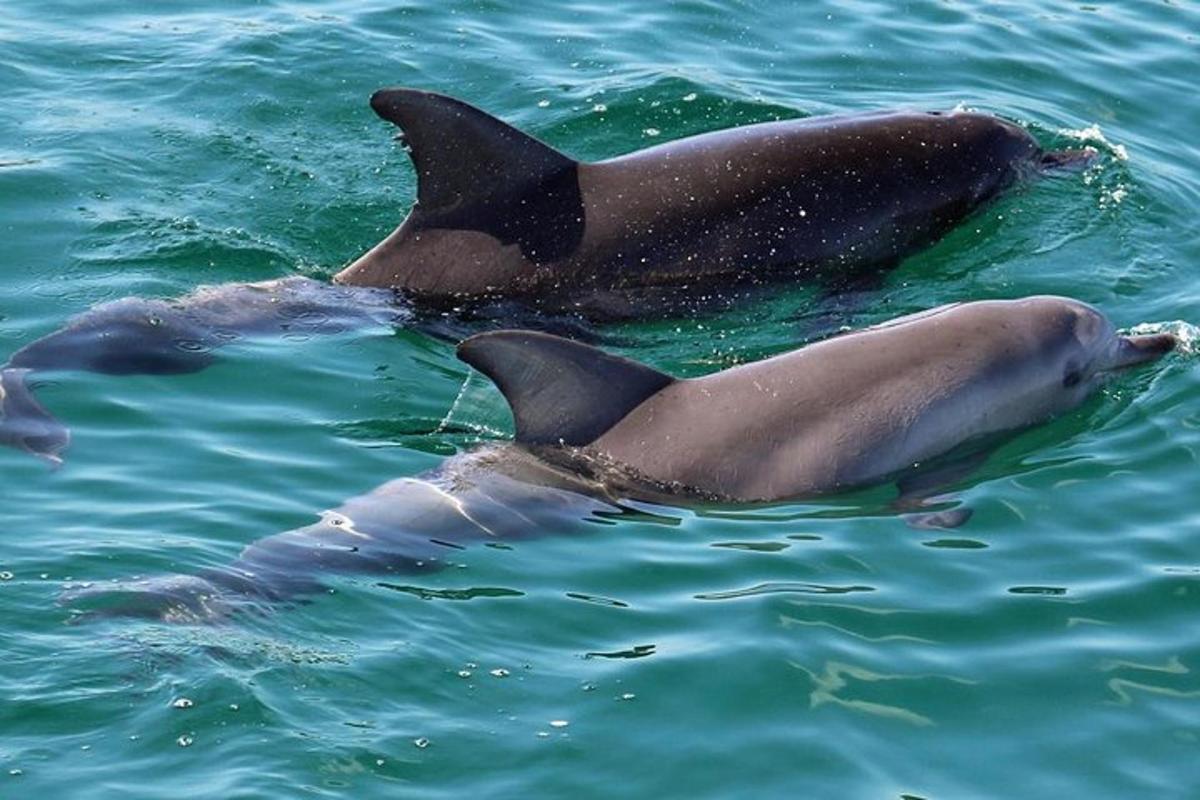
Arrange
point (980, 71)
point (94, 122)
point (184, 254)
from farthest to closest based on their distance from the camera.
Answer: point (980, 71) → point (94, 122) → point (184, 254)

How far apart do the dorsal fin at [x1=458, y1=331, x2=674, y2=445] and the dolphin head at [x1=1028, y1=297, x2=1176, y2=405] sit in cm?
228

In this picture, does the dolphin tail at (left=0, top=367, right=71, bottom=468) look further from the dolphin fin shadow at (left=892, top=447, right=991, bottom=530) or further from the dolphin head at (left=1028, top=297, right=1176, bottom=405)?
the dolphin head at (left=1028, top=297, right=1176, bottom=405)

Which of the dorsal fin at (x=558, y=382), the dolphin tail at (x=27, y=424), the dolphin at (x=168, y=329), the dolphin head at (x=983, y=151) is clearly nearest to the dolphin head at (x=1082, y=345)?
the dolphin head at (x=983, y=151)

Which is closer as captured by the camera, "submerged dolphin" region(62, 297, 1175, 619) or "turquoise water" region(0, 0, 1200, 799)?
"turquoise water" region(0, 0, 1200, 799)

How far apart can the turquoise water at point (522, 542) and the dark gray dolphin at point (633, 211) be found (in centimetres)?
40

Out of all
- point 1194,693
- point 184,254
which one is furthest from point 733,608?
point 184,254

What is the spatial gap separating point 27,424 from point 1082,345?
570 centimetres

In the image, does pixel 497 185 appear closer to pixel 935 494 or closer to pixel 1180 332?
pixel 935 494

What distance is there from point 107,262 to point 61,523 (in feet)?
11.8

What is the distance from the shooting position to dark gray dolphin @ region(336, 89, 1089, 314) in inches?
537

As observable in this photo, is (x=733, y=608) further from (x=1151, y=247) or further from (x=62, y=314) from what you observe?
(x=1151, y=247)

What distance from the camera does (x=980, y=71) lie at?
18.7 metres

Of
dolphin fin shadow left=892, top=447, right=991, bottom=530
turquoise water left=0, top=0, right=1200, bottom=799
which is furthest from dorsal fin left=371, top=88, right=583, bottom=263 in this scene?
dolphin fin shadow left=892, top=447, right=991, bottom=530

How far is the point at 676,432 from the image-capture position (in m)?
11.6
